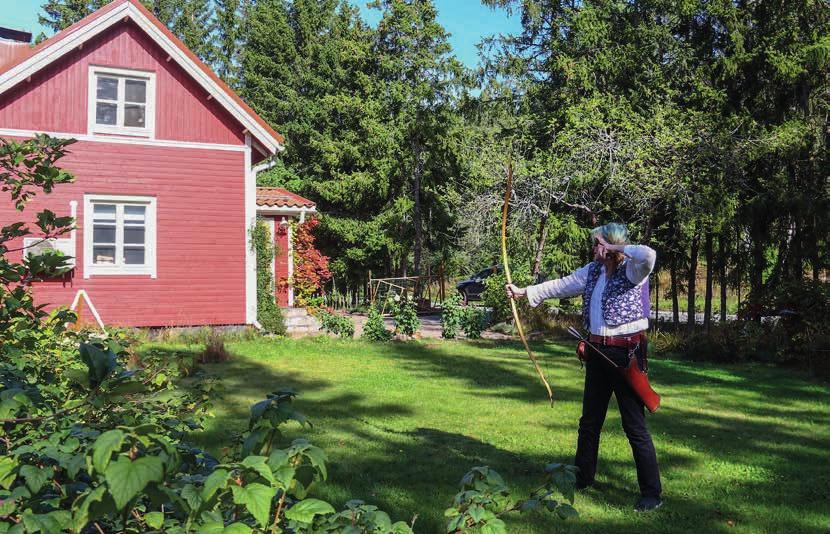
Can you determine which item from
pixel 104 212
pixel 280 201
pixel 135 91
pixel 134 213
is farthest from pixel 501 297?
pixel 135 91

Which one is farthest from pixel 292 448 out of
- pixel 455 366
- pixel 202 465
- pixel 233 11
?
pixel 233 11

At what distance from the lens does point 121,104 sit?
1409 cm

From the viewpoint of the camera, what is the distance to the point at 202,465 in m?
2.01

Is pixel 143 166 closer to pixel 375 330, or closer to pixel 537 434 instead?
pixel 375 330

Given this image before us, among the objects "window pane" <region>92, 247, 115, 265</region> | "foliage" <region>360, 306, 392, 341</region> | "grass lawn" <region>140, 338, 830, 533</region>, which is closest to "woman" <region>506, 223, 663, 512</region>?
"grass lawn" <region>140, 338, 830, 533</region>

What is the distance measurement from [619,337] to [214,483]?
Result: 3682mm

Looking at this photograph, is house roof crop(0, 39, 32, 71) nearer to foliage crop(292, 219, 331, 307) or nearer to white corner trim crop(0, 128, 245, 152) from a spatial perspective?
white corner trim crop(0, 128, 245, 152)

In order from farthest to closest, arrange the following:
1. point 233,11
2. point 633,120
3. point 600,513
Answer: point 233,11 → point 633,120 → point 600,513

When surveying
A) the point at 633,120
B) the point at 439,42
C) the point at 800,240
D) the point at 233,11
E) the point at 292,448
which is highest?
the point at 233,11

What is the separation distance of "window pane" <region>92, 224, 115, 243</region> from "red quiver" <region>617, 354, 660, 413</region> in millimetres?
12195

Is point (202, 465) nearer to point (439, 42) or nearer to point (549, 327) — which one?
point (549, 327)

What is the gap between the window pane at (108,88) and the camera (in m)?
14.0

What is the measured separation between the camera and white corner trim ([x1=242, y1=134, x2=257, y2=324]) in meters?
15.0

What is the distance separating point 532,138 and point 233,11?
30.8 metres
